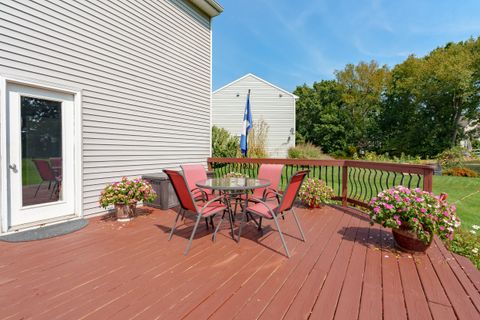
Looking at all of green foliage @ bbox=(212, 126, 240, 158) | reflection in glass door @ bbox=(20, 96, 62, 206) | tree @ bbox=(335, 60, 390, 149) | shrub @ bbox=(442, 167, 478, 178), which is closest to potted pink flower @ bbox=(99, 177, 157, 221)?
reflection in glass door @ bbox=(20, 96, 62, 206)

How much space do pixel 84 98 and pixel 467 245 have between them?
230 inches

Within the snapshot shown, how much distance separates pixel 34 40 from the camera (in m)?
3.26

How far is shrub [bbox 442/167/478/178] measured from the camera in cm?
1067

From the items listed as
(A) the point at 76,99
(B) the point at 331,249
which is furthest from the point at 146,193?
(B) the point at 331,249

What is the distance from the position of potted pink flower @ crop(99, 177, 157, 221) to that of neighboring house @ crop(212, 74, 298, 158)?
1023 centimetres

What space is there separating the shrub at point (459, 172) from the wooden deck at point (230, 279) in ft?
35.3

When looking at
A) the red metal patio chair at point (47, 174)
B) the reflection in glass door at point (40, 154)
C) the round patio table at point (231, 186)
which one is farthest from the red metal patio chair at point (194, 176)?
the red metal patio chair at point (47, 174)

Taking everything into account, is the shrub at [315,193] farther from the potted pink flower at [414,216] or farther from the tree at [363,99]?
the tree at [363,99]

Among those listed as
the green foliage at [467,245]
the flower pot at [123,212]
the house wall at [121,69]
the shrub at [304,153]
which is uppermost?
the house wall at [121,69]

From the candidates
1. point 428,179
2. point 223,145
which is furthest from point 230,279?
point 223,145

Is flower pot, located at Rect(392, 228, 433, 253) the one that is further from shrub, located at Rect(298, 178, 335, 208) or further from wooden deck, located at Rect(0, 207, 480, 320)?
shrub, located at Rect(298, 178, 335, 208)

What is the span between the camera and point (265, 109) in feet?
46.5

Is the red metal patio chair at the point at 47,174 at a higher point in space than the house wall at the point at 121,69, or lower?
lower

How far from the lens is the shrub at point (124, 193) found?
3726mm
